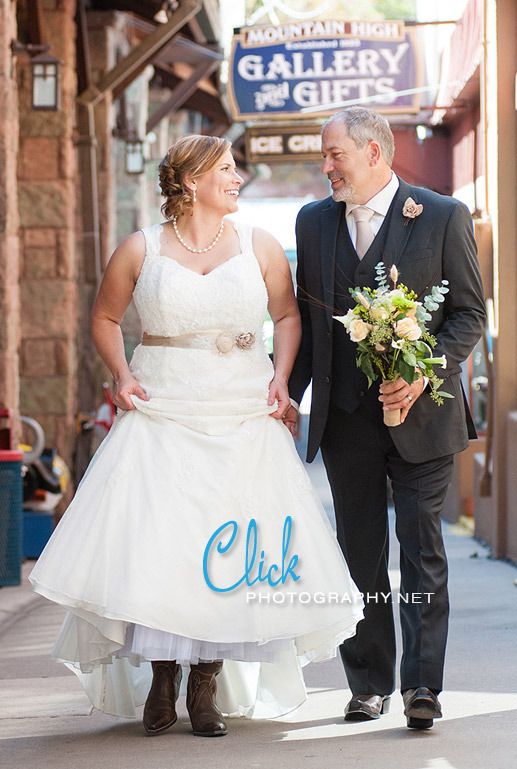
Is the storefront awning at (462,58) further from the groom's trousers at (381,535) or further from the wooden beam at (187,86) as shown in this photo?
the groom's trousers at (381,535)

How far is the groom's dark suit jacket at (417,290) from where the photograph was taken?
4906mm

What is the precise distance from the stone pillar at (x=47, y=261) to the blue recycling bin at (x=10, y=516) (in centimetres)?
304

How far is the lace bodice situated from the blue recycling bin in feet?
12.6

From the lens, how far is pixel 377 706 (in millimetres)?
5070

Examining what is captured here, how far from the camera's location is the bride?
15.6 ft

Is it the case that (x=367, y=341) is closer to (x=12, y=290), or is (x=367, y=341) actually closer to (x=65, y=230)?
(x=12, y=290)

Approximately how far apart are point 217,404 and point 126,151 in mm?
10369

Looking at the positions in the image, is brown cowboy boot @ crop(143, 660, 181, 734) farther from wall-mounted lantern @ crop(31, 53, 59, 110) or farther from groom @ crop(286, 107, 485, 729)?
wall-mounted lantern @ crop(31, 53, 59, 110)

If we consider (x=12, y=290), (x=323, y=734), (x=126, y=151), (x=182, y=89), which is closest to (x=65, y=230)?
(x=12, y=290)

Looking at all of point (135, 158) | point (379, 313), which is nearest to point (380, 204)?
point (379, 313)

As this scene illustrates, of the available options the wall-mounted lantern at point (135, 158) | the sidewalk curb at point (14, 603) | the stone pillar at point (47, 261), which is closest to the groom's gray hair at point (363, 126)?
the sidewalk curb at point (14, 603)

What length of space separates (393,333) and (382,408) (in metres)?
0.41

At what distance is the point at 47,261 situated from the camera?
11.9m

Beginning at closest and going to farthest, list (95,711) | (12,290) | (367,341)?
(367,341), (95,711), (12,290)
